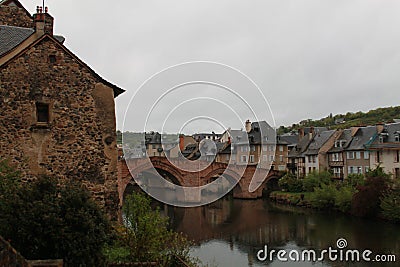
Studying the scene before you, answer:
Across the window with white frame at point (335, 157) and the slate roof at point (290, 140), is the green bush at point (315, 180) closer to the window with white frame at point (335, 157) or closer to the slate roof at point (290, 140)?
the window with white frame at point (335, 157)

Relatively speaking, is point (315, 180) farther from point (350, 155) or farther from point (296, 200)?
point (350, 155)

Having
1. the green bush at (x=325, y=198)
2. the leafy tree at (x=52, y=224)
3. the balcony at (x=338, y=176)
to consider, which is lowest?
the green bush at (x=325, y=198)

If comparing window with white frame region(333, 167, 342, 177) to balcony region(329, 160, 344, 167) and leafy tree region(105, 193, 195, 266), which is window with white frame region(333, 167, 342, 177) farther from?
leafy tree region(105, 193, 195, 266)

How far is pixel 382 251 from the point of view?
2045cm

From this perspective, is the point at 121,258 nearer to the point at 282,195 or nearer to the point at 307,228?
the point at 307,228

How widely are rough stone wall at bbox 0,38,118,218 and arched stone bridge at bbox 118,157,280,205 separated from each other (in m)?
24.2

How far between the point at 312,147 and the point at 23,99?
149 ft

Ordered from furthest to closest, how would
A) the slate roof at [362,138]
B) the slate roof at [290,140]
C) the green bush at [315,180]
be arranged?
the slate roof at [290,140]
the green bush at [315,180]
the slate roof at [362,138]

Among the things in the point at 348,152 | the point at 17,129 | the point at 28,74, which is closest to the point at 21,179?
the point at 17,129

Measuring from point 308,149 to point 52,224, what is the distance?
4790 centimetres

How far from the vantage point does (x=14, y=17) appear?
1623 cm

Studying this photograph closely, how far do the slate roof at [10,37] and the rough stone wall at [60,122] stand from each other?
5.02 ft

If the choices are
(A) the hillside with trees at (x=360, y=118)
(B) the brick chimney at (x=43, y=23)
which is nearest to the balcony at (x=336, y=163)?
(B) the brick chimney at (x=43, y=23)

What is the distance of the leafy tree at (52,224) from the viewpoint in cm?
822
